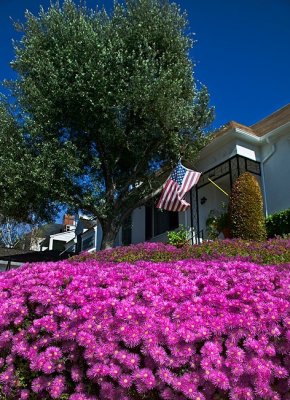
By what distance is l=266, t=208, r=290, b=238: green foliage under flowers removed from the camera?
10.4 meters

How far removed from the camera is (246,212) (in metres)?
10.5

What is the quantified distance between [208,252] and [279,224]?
14.0 ft

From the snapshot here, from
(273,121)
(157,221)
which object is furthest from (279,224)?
(157,221)

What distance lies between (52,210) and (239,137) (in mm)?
6329

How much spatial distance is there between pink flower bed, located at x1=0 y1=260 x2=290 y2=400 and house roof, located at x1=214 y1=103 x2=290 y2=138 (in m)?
10.9

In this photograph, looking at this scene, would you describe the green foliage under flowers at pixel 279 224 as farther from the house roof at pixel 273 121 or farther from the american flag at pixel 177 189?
the house roof at pixel 273 121

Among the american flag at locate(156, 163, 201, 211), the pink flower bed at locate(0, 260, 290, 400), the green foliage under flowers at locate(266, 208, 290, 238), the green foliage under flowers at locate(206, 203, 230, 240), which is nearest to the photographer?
the pink flower bed at locate(0, 260, 290, 400)

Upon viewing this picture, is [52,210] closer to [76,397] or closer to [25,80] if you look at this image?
[25,80]

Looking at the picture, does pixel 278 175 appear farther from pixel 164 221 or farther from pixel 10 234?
pixel 10 234

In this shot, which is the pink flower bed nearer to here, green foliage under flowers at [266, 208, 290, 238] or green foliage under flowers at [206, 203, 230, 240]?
green foliage under flowers at [266, 208, 290, 238]

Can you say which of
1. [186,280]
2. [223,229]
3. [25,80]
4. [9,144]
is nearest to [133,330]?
[186,280]

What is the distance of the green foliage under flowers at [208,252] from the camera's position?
245 inches

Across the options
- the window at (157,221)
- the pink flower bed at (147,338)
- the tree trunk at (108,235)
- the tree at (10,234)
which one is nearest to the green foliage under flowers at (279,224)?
the tree trunk at (108,235)

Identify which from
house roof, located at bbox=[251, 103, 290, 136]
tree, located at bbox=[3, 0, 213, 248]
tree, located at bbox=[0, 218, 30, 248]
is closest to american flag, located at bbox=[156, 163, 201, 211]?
tree, located at bbox=[3, 0, 213, 248]
